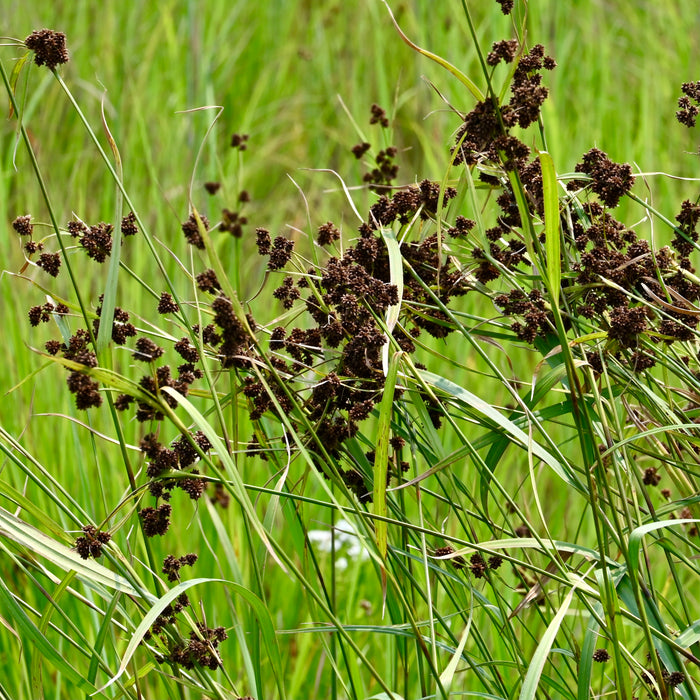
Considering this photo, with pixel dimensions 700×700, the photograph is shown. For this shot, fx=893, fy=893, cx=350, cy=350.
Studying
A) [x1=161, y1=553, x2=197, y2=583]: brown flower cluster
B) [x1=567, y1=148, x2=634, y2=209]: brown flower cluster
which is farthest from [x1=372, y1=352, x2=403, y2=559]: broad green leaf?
[x1=567, y1=148, x2=634, y2=209]: brown flower cluster

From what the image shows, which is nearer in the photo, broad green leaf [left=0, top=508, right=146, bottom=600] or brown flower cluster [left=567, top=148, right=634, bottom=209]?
broad green leaf [left=0, top=508, right=146, bottom=600]

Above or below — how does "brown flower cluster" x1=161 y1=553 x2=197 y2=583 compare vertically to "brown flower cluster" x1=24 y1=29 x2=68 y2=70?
below

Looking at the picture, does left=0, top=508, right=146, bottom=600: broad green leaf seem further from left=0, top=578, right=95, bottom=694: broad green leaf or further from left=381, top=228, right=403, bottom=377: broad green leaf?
left=381, top=228, right=403, bottom=377: broad green leaf

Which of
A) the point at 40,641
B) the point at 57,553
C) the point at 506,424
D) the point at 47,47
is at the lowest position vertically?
the point at 40,641

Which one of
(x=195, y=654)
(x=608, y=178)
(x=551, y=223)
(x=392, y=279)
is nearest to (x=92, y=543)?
(x=195, y=654)

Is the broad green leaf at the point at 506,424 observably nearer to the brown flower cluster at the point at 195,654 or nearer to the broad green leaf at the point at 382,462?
the broad green leaf at the point at 382,462

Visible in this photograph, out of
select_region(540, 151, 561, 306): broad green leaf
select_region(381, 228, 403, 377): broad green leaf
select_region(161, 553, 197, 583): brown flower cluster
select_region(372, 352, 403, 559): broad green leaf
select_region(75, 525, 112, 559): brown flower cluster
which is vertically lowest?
select_region(161, 553, 197, 583): brown flower cluster

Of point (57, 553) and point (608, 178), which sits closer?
point (57, 553)

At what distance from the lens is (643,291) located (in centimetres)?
101

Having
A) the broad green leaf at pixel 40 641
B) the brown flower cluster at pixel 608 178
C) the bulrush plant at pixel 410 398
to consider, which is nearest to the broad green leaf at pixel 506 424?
the bulrush plant at pixel 410 398

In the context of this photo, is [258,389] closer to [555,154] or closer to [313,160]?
[555,154]

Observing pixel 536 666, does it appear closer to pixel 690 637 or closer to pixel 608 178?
pixel 690 637

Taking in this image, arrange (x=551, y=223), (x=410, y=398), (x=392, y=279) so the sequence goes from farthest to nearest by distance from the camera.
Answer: (x=410, y=398) < (x=392, y=279) < (x=551, y=223)

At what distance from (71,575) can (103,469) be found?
1133 millimetres
